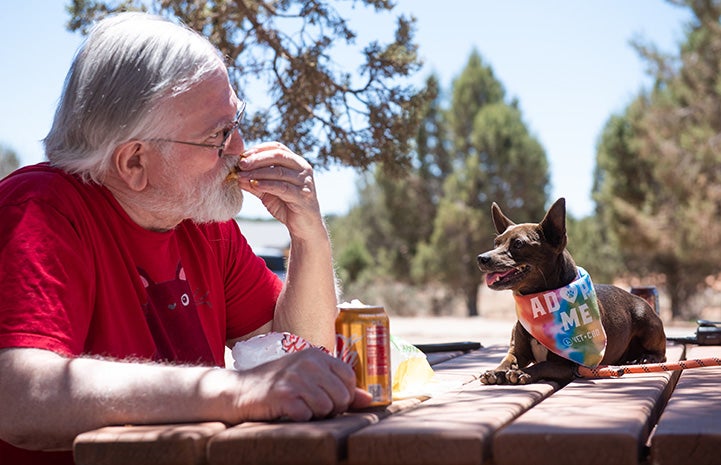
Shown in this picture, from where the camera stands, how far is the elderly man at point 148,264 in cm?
171

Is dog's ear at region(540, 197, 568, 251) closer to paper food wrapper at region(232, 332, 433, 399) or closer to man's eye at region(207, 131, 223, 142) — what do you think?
paper food wrapper at region(232, 332, 433, 399)

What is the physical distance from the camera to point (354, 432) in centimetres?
154

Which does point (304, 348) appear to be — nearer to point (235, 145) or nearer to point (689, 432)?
point (235, 145)

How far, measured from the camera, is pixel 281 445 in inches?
59.2

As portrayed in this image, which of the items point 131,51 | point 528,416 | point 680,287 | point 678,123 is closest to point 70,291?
point 131,51

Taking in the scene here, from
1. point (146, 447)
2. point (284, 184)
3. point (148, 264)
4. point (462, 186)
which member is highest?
point (462, 186)

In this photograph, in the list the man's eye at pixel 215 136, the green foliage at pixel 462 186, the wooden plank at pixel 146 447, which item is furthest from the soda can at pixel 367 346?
the green foliage at pixel 462 186

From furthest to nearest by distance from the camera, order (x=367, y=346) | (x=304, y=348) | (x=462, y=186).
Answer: (x=462, y=186)
(x=304, y=348)
(x=367, y=346)

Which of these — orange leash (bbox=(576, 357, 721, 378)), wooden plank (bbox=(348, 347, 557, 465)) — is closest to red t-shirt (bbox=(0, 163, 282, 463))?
wooden plank (bbox=(348, 347, 557, 465))

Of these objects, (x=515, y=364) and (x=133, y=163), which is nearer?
(x=133, y=163)

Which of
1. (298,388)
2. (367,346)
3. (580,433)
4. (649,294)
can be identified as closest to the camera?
(580,433)

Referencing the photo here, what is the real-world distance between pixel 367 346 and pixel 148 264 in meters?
0.83

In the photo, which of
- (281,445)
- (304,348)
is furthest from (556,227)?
(281,445)

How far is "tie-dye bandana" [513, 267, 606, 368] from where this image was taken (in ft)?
8.25
